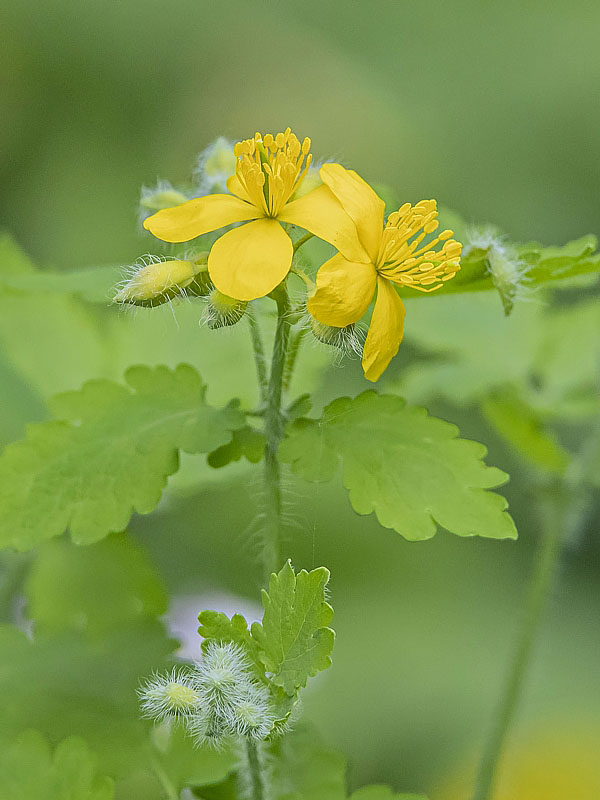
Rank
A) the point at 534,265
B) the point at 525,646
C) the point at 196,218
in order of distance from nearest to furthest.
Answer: the point at 196,218
the point at 534,265
the point at 525,646

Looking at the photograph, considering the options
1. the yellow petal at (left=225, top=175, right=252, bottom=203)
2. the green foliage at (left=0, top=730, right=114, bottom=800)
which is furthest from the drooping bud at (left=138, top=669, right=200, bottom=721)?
the yellow petal at (left=225, top=175, right=252, bottom=203)

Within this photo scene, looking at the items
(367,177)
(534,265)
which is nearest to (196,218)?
(534,265)

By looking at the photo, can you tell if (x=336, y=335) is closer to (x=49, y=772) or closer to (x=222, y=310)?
(x=222, y=310)

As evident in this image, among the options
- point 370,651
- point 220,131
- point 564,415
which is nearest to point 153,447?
point 564,415

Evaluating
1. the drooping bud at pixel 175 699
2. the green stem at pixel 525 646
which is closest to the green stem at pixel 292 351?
the drooping bud at pixel 175 699

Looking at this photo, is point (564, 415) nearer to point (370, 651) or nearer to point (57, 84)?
point (370, 651)

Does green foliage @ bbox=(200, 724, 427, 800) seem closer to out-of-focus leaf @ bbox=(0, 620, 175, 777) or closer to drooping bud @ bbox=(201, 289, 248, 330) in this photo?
out-of-focus leaf @ bbox=(0, 620, 175, 777)
